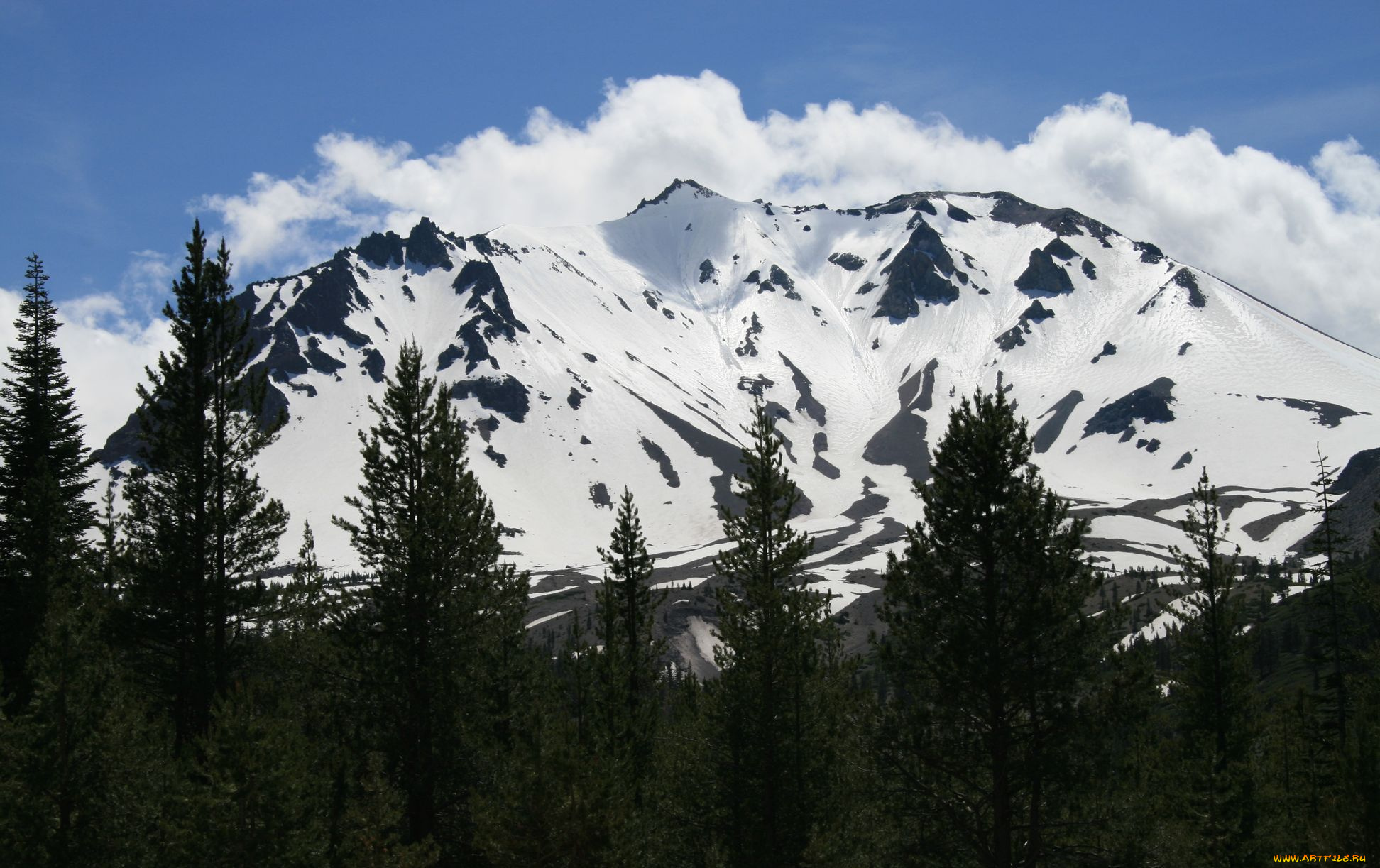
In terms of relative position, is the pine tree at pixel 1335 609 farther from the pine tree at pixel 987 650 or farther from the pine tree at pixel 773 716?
the pine tree at pixel 987 650

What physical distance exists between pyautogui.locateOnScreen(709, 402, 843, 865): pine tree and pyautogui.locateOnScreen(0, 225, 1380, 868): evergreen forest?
0.08 metres

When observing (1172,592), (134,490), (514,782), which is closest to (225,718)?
(514,782)

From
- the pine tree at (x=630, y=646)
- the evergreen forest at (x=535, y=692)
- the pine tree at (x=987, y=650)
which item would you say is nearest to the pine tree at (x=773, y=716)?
the evergreen forest at (x=535, y=692)

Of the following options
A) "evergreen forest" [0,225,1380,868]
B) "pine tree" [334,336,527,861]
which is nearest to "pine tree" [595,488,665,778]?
"evergreen forest" [0,225,1380,868]

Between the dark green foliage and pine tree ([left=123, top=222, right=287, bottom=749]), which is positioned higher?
pine tree ([left=123, top=222, right=287, bottom=749])

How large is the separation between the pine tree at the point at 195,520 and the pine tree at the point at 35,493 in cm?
478

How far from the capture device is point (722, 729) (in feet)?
85.1

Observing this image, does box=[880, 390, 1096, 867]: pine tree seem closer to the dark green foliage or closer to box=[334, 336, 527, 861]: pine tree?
box=[334, 336, 527, 861]: pine tree

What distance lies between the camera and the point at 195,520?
26.4 m

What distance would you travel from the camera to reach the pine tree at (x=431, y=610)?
24.5 m

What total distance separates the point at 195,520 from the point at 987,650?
1919cm

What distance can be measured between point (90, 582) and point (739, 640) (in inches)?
655

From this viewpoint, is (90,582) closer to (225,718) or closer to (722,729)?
(225,718)

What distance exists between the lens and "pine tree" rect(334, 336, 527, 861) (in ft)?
80.4
